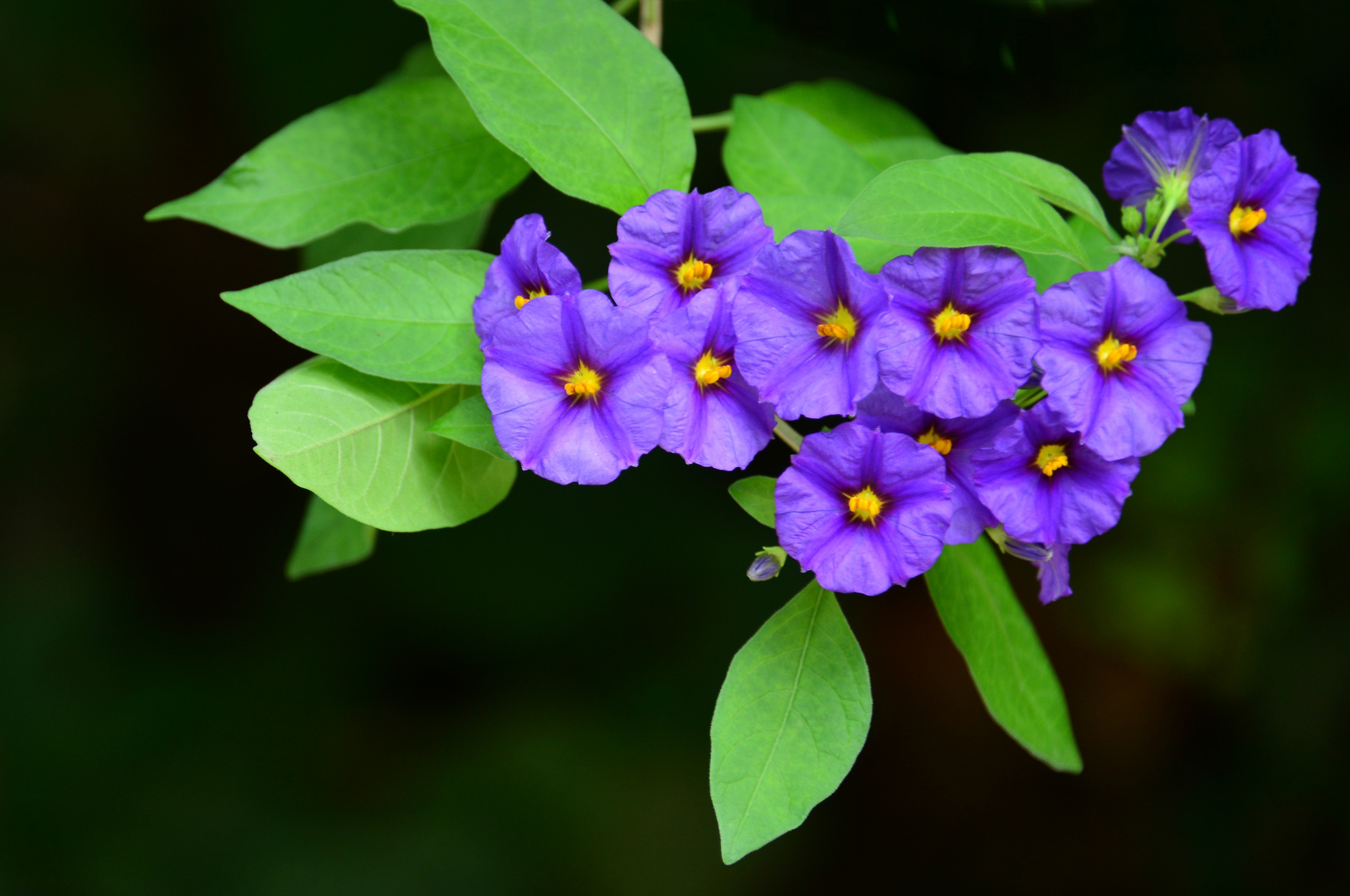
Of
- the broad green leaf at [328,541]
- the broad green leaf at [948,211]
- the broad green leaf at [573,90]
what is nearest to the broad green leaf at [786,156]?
the broad green leaf at [573,90]

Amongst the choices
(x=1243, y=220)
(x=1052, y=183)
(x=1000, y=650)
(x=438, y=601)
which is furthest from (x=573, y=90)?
(x=438, y=601)

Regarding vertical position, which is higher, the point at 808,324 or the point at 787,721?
the point at 808,324

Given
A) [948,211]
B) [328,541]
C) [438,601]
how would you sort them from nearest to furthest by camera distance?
1. [948,211]
2. [328,541]
3. [438,601]

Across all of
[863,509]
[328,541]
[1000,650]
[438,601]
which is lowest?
[438,601]

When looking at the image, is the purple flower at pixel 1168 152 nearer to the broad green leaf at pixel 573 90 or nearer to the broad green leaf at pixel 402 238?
the broad green leaf at pixel 573 90

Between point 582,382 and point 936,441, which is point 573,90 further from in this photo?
point 936,441

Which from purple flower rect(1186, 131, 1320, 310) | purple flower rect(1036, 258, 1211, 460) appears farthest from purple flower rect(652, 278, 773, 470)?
purple flower rect(1186, 131, 1320, 310)

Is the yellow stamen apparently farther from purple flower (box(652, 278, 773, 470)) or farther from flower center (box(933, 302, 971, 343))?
flower center (box(933, 302, 971, 343))
